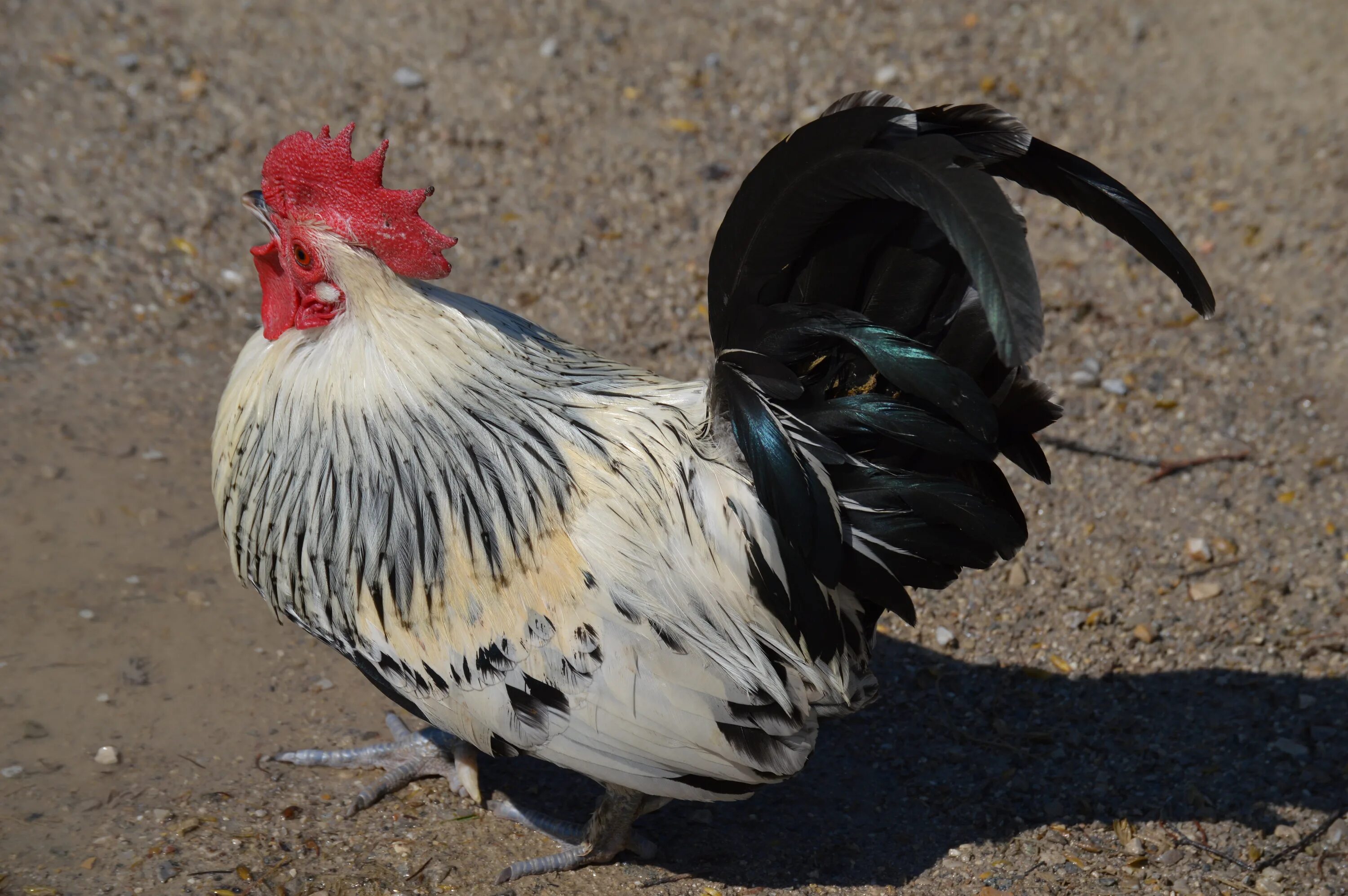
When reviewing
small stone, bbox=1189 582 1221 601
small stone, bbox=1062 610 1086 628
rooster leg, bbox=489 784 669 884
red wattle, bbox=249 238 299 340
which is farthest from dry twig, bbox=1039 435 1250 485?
red wattle, bbox=249 238 299 340

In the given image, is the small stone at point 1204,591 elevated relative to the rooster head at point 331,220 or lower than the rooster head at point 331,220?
lower

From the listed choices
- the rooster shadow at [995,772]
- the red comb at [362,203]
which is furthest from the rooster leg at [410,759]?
the red comb at [362,203]

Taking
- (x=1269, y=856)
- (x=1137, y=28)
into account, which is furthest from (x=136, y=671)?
(x=1137, y=28)

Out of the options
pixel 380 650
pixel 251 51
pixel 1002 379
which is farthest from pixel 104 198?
pixel 1002 379

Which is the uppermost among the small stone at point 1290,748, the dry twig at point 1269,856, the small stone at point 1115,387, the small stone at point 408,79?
the small stone at point 408,79

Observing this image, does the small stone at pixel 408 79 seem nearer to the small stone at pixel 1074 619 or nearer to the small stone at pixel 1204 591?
the small stone at pixel 1074 619

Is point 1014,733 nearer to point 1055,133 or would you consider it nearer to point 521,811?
point 521,811

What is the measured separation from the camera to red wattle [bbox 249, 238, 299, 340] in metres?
3.48

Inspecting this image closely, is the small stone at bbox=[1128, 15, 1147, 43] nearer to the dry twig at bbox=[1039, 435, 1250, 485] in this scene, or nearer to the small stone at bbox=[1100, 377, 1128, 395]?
the small stone at bbox=[1100, 377, 1128, 395]

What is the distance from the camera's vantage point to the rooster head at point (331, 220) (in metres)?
3.26

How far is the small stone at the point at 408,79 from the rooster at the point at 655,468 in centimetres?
427

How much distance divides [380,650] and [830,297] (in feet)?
5.75

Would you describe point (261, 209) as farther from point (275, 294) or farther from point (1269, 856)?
point (1269, 856)

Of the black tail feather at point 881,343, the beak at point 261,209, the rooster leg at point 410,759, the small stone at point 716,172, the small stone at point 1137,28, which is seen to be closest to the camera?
the black tail feather at point 881,343
